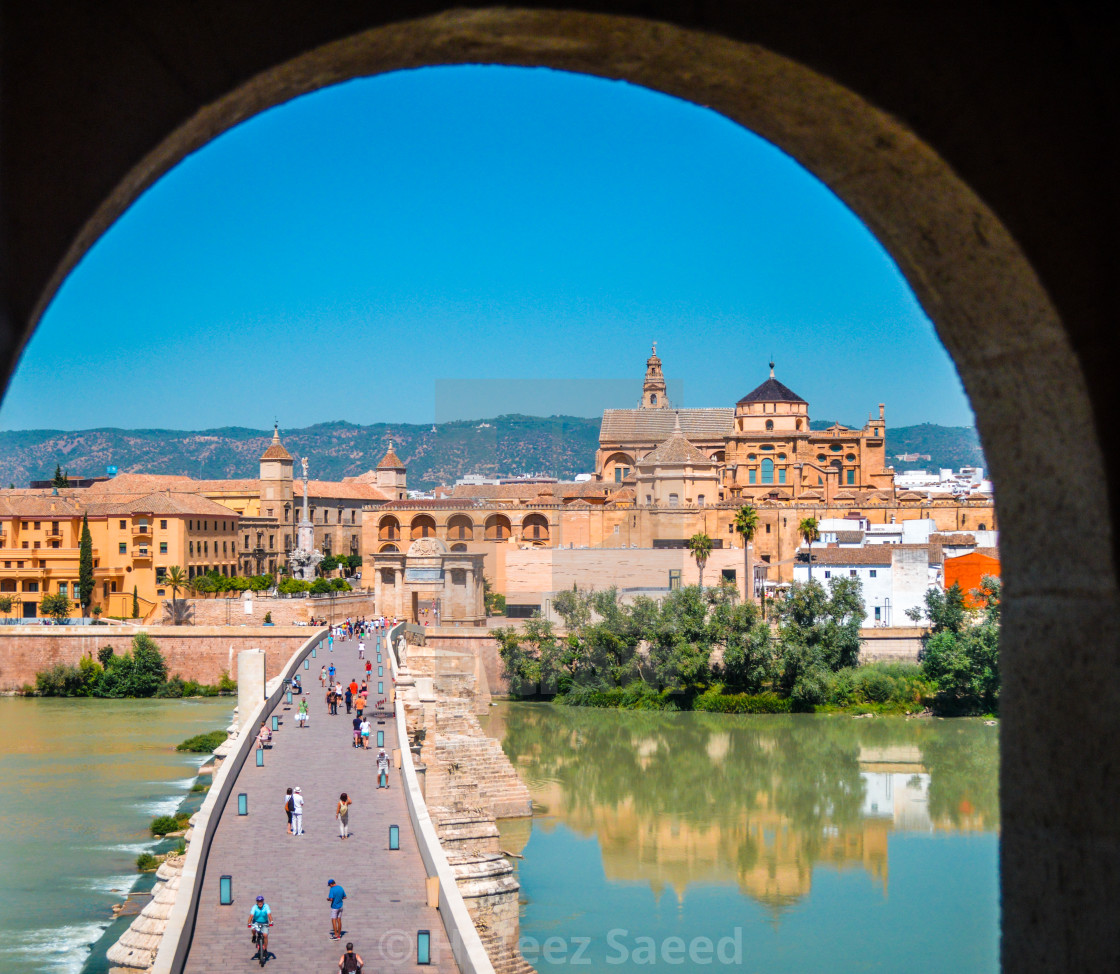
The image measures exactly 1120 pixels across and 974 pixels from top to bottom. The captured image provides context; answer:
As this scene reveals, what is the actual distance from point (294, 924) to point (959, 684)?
25.1 metres

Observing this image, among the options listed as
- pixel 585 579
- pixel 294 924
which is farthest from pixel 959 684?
pixel 294 924

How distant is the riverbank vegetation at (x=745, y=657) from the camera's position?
107 ft

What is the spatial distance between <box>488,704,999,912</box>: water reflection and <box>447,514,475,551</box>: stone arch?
2130 centimetres

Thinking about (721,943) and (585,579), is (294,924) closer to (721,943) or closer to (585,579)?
(721,943)

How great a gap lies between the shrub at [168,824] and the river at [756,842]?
576 centimetres

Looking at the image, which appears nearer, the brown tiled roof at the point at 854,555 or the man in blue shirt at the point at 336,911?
the man in blue shirt at the point at 336,911

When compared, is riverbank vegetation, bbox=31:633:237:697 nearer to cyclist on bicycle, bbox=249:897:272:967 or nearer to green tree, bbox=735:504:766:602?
green tree, bbox=735:504:766:602

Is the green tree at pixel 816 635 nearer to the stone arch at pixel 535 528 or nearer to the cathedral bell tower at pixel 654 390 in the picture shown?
the stone arch at pixel 535 528

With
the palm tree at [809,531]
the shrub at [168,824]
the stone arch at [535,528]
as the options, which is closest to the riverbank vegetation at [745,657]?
the palm tree at [809,531]

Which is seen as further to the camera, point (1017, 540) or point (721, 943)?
point (721, 943)

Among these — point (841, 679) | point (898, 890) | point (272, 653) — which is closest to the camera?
point (898, 890)

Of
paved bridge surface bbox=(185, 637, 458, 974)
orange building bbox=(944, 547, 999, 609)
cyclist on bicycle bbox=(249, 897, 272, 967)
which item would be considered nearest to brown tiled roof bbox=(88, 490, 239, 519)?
orange building bbox=(944, 547, 999, 609)

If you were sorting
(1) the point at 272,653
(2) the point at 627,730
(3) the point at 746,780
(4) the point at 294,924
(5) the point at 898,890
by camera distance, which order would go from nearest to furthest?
(4) the point at 294,924 → (5) the point at 898,890 → (3) the point at 746,780 → (2) the point at 627,730 → (1) the point at 272,653

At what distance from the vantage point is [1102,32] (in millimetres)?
1947
